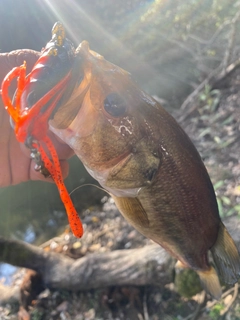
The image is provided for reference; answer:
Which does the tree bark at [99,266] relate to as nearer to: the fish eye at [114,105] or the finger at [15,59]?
the fish eye at [114,105]

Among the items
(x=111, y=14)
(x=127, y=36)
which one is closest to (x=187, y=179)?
(x=127, y=36)

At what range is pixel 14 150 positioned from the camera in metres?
1.99

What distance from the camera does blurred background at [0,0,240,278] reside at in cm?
651

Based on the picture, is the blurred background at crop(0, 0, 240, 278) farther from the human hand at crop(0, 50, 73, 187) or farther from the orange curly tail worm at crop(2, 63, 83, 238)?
the orange curly tail worm at crop(2, 63, 83, 238)

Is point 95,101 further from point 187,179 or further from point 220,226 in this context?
point 220,226

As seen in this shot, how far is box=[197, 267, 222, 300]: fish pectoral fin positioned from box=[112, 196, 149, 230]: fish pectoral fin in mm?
772

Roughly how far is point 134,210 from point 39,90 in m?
0.91

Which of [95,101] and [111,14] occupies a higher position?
[111,14]

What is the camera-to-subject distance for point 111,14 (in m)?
10.6

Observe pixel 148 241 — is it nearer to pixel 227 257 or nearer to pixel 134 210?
pixel 227 257

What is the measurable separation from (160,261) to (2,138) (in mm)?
2154

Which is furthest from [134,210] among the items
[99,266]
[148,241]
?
[148,241]

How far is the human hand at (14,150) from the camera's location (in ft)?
5.88

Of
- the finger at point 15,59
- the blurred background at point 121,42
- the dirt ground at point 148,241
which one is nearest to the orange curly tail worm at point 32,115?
the finger at point 15,59
